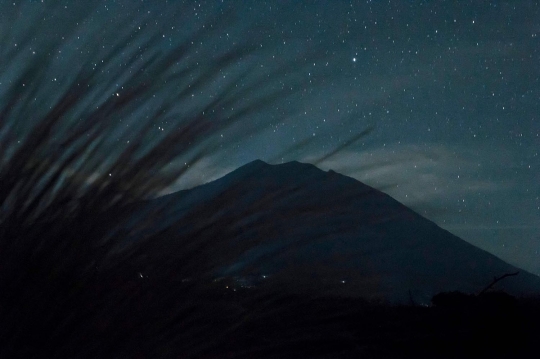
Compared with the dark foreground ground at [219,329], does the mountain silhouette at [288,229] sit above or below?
above

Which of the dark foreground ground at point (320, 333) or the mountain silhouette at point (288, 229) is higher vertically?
the mountain silhouette at point (288, 229)

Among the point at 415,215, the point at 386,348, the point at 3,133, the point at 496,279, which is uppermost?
the point at 3,133

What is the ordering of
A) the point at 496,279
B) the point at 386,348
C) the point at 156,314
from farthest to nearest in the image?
1. the point at 496,279
2. the point at 386,348
3. the point at 156,314

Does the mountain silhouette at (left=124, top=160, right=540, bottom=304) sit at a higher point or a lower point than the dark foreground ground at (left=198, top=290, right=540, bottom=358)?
higher

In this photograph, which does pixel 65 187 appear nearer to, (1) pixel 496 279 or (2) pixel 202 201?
(2) pixel 202 201

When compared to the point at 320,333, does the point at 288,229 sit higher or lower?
higher

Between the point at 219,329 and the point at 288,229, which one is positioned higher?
the point at 288,229

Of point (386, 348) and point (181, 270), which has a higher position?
point (181, 270)

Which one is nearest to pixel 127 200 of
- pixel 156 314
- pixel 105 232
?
pixel 105 232
